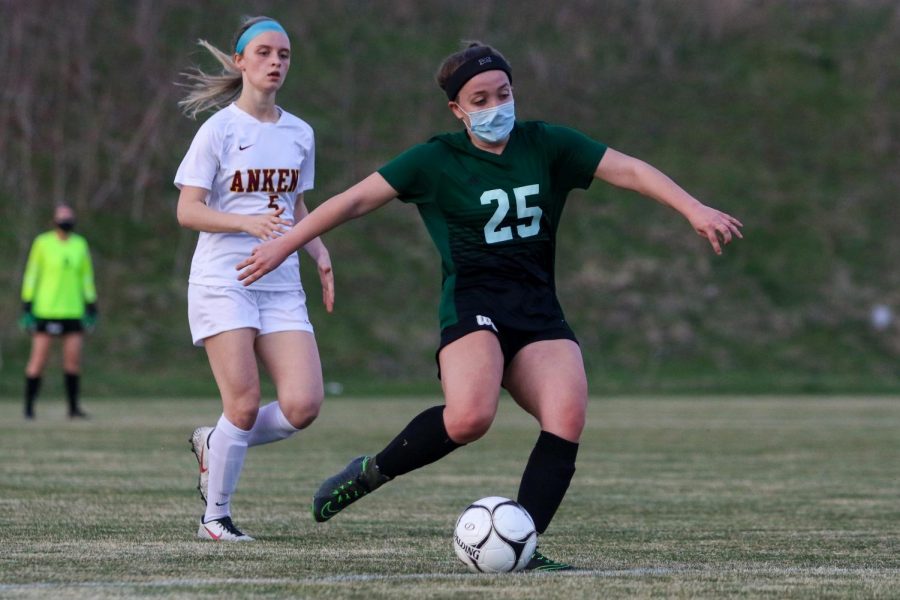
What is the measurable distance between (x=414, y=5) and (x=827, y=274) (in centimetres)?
1156

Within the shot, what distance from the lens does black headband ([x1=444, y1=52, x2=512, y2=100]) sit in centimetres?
620

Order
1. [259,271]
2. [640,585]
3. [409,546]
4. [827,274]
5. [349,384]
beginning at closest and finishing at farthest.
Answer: [640,585]
[259,271]
[409,546]
[349,384]
[827,274]

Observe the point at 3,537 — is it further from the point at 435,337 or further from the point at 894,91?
the point at 894,91

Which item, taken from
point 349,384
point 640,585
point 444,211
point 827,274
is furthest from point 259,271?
point 827,274

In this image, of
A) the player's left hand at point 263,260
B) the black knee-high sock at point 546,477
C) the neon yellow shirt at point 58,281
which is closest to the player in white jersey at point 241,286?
the player's left hand at point 263,260

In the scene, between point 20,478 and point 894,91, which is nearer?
point 20,478

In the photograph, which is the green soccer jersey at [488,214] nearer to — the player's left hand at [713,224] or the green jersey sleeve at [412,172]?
the green jersey sleeve at [412,172]

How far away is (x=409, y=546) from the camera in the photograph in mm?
6539

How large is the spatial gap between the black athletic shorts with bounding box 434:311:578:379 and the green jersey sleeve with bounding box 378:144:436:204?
0.51 metres

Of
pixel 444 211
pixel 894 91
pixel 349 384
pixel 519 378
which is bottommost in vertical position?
pixel 349 384

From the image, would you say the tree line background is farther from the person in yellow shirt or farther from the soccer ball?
the soccer ball

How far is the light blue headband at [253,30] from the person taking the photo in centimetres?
708

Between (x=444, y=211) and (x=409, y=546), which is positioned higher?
(x=444, y=211)

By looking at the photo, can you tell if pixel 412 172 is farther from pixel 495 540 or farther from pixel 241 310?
pixel 495 540
